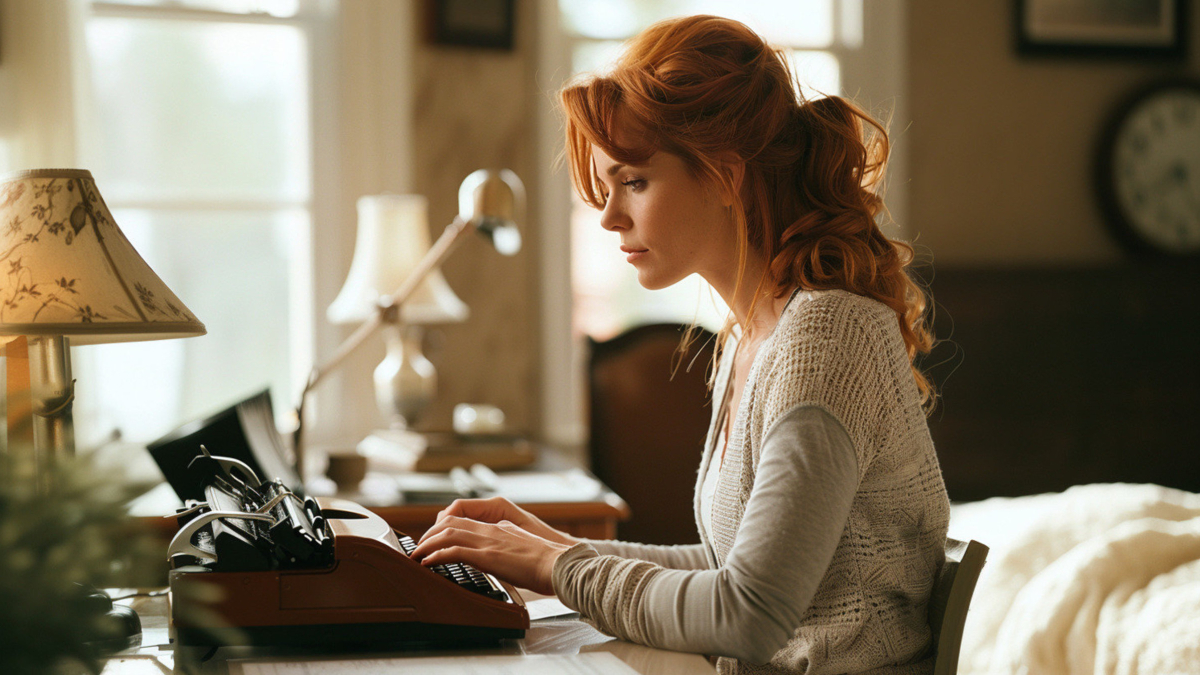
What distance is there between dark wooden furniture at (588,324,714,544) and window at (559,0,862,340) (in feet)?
1.73

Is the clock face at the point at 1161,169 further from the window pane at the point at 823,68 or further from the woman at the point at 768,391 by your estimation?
the woman at the point at 768,391

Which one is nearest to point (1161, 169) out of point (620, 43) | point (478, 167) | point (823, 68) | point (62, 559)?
point (823, 68)

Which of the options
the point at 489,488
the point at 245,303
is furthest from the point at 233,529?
the point at 245,303

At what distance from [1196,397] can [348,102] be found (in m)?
2.81

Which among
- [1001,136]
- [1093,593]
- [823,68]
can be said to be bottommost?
[1093,593]

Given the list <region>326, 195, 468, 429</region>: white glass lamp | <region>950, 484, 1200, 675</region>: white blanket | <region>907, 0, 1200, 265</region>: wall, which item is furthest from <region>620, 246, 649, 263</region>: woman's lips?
<region>907, 0, 1200, 265</region>: wall

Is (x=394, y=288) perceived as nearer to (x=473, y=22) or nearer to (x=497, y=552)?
(x=473, y=22)

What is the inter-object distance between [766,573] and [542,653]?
0.77 feet

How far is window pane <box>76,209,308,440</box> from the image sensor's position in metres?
3.00

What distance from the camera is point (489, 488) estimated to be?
2.14 metres

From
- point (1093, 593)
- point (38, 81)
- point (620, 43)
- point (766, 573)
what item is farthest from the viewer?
point (620, 43)

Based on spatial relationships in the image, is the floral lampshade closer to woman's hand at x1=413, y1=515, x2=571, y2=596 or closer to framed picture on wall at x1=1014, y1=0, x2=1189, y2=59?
woman's hand at x1=413, y1=515, x2=571, y2=596

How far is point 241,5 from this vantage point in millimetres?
3027

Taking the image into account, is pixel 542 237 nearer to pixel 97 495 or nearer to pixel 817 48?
pixel 817 48
